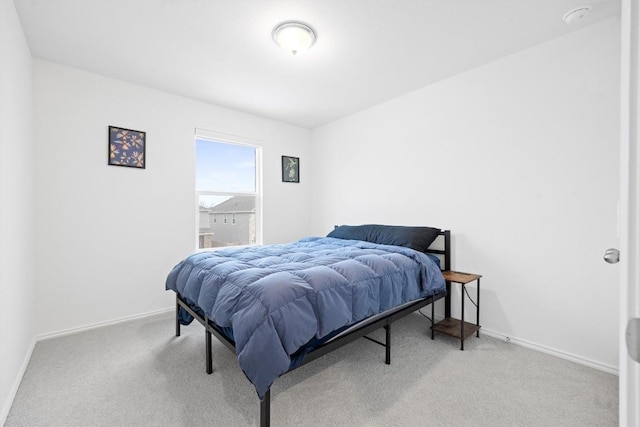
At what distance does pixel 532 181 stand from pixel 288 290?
88.5 inches

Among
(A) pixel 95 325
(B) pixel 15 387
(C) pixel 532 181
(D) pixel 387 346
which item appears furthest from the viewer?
(A) pixel 95 325

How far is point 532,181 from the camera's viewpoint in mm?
2461

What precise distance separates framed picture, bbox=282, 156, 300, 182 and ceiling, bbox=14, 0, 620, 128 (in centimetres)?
129

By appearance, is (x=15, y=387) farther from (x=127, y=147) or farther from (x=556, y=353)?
(x=556, y=353)

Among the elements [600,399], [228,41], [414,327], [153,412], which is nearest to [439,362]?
[414,327]

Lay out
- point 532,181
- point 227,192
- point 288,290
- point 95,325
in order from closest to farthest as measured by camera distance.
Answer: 1. point 288,290
2. point 532,181
3. point 95,325
4. point 227,192

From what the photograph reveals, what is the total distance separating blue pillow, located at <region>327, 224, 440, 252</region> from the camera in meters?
2.88

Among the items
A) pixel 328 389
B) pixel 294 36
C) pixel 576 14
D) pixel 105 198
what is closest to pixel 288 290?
pixel 328 389

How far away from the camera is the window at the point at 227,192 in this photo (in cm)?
370

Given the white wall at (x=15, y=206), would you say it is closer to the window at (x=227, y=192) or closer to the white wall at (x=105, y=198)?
the white wall at (x=105, y=198)

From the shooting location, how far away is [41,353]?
2348 mm

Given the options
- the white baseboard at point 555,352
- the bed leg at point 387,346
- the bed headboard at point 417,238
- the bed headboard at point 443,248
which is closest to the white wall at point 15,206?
the bed leg at point 387,346

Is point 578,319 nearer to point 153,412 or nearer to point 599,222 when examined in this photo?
point 599,222

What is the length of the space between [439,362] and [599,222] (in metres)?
1.57
